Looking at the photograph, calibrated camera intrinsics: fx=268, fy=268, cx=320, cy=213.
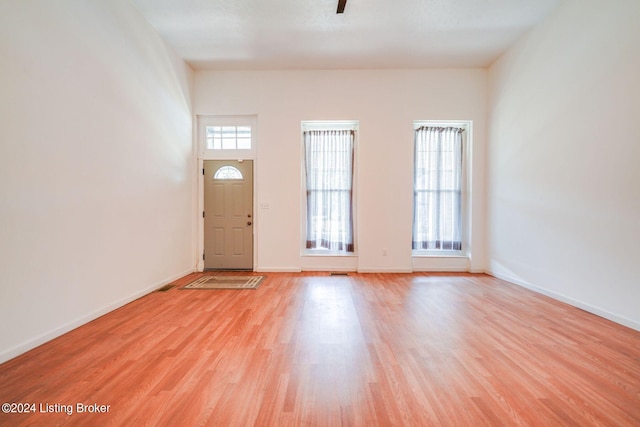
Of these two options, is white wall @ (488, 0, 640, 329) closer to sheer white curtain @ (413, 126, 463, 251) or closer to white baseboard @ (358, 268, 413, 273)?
sheer white curtain @ (413, 126, 463, 251)

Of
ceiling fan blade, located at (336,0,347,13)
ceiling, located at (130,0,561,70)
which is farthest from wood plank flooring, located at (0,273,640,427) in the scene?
ceiling, located at (130,0,561,70)

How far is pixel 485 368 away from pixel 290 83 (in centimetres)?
490

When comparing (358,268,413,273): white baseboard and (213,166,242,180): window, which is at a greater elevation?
(213,166,242,180): window

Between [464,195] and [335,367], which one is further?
[464,195]

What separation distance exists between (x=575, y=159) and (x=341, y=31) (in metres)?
3.40

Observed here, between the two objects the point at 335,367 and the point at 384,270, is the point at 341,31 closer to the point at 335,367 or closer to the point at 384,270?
the point at 384,270

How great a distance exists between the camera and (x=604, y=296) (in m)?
2.84

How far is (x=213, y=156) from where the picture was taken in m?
4.99

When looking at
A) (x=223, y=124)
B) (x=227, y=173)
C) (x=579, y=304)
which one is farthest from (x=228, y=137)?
(x=579, y=304)

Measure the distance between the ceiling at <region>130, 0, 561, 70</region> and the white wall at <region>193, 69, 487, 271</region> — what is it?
0.77 feet

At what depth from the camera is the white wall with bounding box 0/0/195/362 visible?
80.8 inches

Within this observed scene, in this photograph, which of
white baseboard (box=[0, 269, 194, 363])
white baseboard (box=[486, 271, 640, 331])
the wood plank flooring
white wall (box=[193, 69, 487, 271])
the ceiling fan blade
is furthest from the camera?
white wall (box=[193, 69, 487, 271])

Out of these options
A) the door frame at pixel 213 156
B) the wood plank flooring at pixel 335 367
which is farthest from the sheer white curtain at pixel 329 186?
the wood plank flooring at pixel 335 367

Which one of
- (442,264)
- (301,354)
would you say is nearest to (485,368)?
(301,354)
